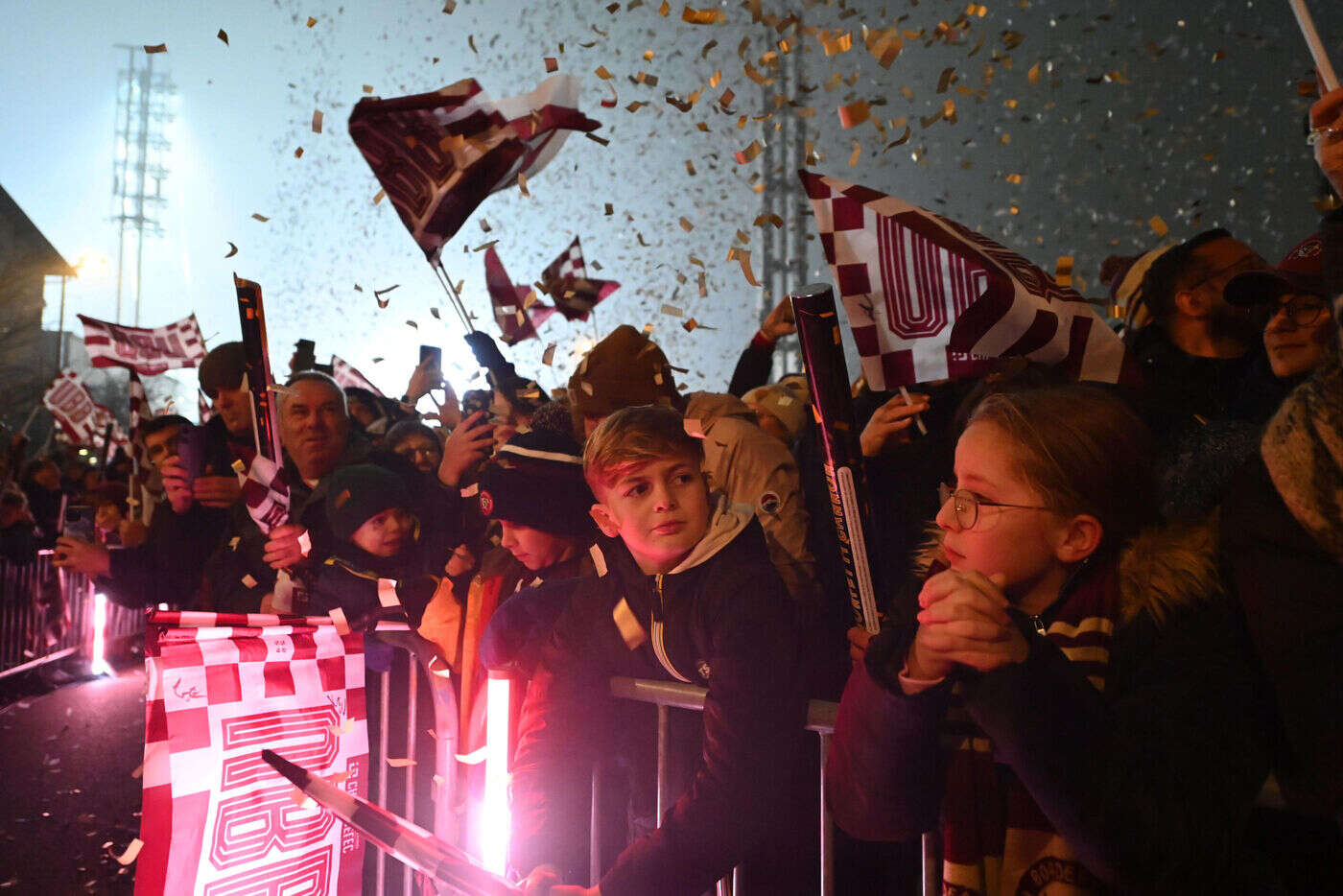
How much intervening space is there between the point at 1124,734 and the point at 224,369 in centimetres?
513

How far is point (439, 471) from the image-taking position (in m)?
4.57

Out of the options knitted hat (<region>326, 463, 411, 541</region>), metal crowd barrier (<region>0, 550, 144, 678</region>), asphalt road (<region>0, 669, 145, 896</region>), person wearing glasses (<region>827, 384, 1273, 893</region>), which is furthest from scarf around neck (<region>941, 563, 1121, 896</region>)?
metal crowd barrier (<region>0, 550, 144, 678</region>)

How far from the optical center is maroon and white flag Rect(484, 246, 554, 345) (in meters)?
6.43

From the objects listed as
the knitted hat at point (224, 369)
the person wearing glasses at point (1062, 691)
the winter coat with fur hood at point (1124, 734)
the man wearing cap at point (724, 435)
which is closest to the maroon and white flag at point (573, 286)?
the knitted hat at point (224, 369)

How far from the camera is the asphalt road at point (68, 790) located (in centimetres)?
452

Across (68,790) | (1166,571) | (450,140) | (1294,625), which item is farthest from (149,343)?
(1294,625)

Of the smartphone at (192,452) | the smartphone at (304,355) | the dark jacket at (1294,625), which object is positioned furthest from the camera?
the smartphone at (304,355)

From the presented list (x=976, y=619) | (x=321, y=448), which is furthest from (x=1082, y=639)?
(x=321, y=448)

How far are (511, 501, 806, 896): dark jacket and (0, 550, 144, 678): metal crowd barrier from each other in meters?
8.02

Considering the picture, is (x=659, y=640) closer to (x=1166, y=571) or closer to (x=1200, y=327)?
(x=1166, y=571)

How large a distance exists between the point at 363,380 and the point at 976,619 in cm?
1126

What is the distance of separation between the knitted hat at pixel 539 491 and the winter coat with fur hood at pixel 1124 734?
1680 mm

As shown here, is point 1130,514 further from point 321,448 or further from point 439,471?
point 321,448

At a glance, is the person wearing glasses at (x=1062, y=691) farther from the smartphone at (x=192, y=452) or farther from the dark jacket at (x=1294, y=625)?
the smartphone at (x=192, y=452)
